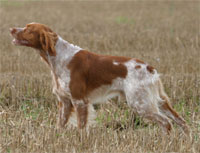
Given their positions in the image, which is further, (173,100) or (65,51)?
(173,100)

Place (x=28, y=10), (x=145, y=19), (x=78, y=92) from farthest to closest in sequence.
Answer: (x=28, y=10), (x=145, y=19), (x=78, y=92)

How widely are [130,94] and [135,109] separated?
22cm

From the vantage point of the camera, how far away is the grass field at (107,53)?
4.38 m

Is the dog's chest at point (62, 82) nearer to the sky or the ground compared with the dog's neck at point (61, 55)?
nearer to the ground

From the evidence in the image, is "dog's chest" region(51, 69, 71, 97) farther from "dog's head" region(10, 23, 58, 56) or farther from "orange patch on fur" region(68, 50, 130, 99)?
"dog's head" region(10, 23, 58, 56)

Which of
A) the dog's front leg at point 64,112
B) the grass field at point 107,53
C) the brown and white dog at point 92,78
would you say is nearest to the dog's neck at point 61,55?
the brown and white dog at point 92,78

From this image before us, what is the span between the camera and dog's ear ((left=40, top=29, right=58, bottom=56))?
488cm

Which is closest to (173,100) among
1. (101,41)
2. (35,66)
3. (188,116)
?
(188,116)

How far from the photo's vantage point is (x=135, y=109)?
5.02 m

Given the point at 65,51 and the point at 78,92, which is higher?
the point at 65,51

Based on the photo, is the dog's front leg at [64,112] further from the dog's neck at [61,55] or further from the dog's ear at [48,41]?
the dog's ear at [48,41]

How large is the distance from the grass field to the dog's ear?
0.89 m

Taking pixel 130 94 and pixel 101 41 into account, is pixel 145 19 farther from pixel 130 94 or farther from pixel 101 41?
pixel 130 94

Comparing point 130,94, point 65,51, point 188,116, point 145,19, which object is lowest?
point 188,116
